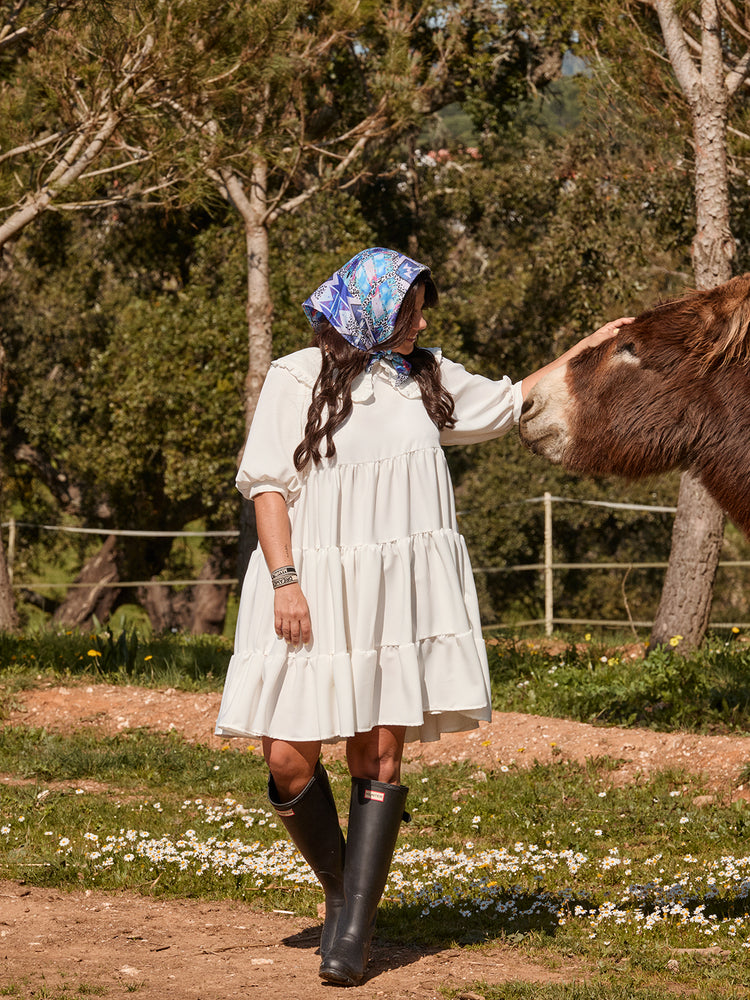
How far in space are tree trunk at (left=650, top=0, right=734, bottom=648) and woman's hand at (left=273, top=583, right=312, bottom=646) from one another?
5.12 metres

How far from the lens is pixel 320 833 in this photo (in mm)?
3111

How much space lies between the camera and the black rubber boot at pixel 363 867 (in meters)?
2.93

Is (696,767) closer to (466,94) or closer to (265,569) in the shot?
(265,569)

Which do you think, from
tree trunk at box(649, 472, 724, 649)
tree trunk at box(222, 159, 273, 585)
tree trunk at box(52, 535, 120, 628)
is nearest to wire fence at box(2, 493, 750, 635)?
tree trunk at box(649, 472, 724, 649)

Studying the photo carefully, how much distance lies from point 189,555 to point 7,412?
386 cm

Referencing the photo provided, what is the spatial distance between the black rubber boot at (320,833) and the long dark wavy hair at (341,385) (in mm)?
899

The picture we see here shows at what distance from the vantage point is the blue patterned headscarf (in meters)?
3.00

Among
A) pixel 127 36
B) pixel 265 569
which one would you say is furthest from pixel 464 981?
pixel 127 36

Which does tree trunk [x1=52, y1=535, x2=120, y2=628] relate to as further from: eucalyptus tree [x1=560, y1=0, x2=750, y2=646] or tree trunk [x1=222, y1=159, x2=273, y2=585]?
eucalyptus tree [x1=560, y1=0, x2=750, y2=646]

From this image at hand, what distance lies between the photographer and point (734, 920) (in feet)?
11.3

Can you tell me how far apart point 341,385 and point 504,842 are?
92.1 inches

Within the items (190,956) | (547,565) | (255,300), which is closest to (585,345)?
(190,956)

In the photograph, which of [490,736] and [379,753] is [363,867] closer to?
[379,753]

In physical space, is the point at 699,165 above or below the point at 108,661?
above
